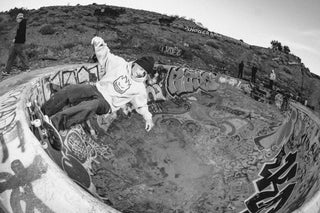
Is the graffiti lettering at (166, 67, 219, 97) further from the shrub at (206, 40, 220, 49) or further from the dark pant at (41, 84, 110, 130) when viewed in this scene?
the shrub at (206, 40, 220, 49)

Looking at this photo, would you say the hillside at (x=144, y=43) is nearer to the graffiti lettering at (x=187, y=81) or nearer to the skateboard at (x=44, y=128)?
the graffiti lettering at (x=187, y=81)

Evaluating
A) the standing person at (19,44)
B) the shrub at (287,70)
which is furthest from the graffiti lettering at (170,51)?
the standing person at (19,44)

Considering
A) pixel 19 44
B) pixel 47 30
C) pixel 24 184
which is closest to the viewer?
pixel 24 184

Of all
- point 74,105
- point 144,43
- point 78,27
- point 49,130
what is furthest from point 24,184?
point 144,43

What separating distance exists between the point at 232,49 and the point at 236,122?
10975 millimetres

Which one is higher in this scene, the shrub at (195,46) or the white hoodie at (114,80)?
the shrub at (195,46)

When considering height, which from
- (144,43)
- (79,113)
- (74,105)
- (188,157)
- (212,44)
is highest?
(212,44)

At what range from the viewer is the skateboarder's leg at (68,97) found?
10188mm

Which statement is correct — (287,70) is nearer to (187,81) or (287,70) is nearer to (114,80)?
(187,81)

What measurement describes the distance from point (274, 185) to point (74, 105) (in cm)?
838

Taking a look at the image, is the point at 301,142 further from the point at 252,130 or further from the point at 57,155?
the point at 57,155

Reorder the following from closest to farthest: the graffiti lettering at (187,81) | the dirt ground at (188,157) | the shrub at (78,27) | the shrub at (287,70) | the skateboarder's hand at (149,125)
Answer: the dirt ground at (188,157)
the skateboarder's hand at (149,125)
the graffiti lettering at (187,81)
the shrub at (78,27)
the shrub at (287,70)

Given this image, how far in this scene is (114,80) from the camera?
12227mm

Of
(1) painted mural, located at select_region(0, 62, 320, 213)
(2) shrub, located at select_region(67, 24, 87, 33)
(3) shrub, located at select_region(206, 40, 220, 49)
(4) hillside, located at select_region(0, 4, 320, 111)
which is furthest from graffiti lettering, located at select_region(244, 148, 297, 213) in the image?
(2) shrub, located at select_region(67, 24, 87, 33)
